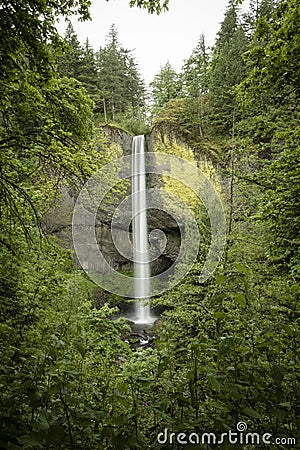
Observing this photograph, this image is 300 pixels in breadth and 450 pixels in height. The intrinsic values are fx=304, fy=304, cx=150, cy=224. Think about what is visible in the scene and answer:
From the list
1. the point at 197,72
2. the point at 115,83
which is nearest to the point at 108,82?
the point at 115,83

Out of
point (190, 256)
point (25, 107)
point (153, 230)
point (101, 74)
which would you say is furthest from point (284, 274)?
point (101, 74)

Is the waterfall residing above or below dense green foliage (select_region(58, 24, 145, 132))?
below

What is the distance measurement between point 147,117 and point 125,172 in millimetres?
7054

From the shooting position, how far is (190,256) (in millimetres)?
8242

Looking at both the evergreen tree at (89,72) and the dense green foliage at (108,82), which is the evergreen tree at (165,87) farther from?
the evergreen tree at (89,72)

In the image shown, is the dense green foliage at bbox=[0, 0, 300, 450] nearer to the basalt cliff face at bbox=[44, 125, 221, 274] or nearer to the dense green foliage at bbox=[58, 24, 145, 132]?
the basalt cliff face at bbox=[44, 125, 221, 274]

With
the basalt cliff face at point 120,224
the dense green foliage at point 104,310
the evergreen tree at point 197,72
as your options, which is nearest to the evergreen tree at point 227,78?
the evergreen tree at point 197,72

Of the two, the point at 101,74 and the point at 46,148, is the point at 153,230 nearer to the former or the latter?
the point at 101,74

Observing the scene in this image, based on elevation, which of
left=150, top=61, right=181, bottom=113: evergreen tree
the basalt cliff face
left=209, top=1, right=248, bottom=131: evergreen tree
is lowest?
the basalt cliff face

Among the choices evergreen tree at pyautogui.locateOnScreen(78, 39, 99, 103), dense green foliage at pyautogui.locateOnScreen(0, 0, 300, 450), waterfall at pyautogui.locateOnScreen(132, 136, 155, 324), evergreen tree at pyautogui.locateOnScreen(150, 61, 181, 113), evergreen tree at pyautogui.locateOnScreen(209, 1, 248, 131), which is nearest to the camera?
dense green foliage at pyautogui.locateOnScreen(0, 0, 300, 450)

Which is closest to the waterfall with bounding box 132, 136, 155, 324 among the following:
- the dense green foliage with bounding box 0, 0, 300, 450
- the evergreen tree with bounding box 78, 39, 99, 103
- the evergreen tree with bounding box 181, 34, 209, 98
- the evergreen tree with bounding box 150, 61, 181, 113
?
the evergreen tree with bounding box 181, 34, 209, 98

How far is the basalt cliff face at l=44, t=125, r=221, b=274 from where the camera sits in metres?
17.6

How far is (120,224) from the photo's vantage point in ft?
66.0

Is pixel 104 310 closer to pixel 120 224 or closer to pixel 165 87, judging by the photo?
pixel 120 224
